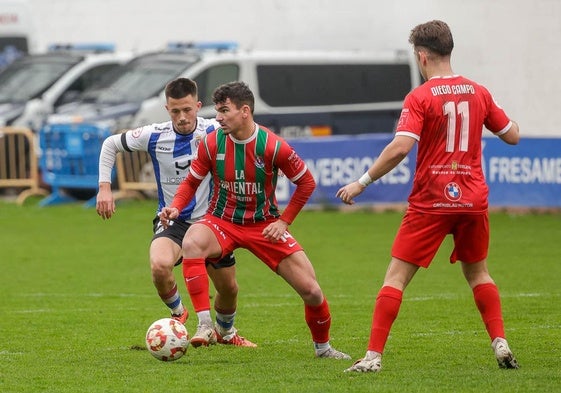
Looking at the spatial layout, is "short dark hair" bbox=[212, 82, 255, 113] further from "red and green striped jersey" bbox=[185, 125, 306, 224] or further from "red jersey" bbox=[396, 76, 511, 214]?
"red jersey" bbox=[396, 76, 511, 214]

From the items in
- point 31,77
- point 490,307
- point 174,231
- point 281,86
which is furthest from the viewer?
point 31,77

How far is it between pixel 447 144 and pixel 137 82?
16458 mm

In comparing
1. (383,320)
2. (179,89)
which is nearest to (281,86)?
(179,89)

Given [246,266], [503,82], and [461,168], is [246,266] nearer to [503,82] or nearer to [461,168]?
[461,168]

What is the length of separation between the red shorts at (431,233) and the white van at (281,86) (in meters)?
14.6

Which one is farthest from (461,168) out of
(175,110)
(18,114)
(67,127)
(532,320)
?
(18,114)

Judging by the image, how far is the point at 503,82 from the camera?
23891 millimetres

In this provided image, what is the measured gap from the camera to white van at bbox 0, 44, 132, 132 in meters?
25.1

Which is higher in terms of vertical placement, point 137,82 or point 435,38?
point 435,38

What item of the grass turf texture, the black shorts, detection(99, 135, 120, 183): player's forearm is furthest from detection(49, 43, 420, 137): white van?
the black shorts

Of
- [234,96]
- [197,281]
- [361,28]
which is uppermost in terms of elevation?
[234,96]

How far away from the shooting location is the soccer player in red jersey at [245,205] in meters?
8.86

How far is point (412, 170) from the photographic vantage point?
2112cm

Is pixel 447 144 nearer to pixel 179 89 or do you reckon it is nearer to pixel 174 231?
pixel 179 89
